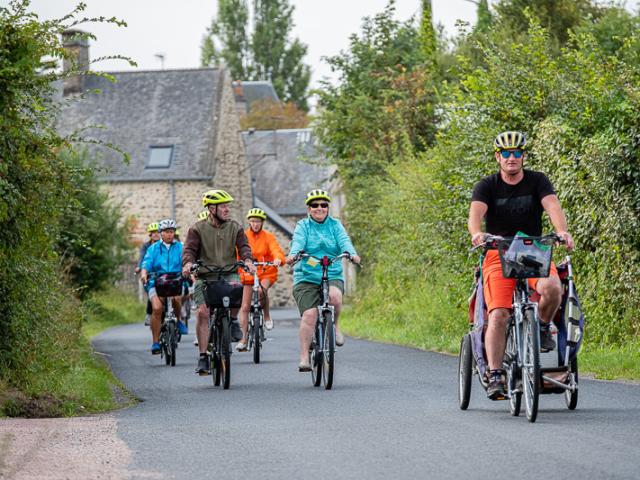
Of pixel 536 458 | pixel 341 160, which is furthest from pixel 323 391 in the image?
pixel 341 160

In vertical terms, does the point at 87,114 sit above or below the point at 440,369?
above

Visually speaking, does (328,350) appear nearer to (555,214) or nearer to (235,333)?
(235,333)

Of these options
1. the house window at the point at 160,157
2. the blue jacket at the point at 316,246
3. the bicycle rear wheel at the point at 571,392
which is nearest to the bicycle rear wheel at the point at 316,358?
the blue jacket at the point at 316,246

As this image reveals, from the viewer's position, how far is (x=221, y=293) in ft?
48.3

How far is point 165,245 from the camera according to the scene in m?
19.6

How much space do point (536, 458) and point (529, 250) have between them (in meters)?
2.31

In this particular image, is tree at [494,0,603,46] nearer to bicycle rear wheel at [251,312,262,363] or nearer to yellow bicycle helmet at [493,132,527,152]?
bicycle rear wheel at [251,312,262,363]

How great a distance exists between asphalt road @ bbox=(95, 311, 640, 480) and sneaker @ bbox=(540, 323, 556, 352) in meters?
0.52

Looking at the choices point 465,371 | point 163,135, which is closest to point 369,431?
point 465,371

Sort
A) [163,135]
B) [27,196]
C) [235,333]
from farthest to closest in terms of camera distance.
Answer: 1. [163,135]
2. [235,333]
3. [27,196]

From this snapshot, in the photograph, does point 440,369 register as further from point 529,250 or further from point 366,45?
point 366,45

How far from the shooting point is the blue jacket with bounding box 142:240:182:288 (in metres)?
19.4

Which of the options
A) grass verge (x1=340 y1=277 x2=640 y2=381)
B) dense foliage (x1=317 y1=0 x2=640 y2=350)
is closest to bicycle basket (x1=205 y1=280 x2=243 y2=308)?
grass verge (x1=340 y1=277 x2=640 y2=381)

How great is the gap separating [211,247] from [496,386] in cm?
528
